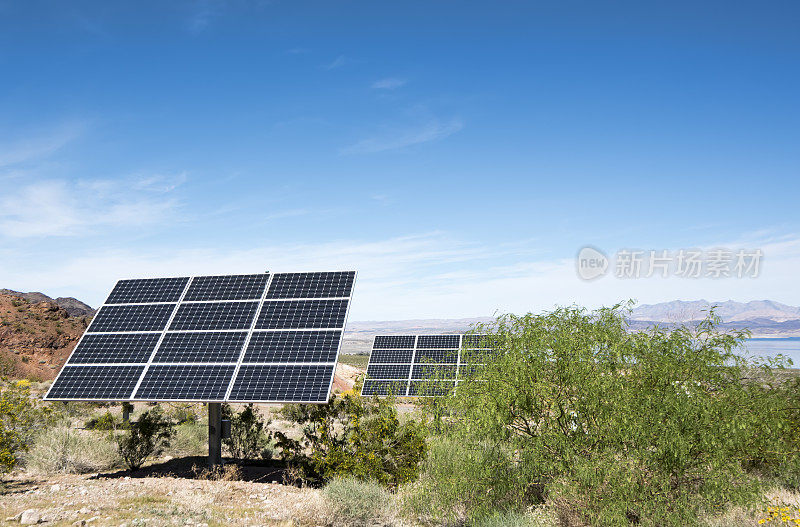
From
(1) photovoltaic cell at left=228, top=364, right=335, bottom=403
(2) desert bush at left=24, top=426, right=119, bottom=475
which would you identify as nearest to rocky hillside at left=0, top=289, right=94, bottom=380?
(2) desert bush at left=24, top=426, right=119, bottom=475

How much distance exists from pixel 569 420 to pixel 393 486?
6358mm

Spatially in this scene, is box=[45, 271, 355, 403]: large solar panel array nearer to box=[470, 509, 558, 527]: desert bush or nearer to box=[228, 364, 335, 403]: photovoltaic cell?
box=[228, 364, 335, 403]: photovoltaic cell

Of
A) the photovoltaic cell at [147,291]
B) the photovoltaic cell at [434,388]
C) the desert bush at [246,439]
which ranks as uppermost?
the photovoltaic cell at [147,291]

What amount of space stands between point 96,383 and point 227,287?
18.5ft

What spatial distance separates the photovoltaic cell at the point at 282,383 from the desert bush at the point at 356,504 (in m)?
2.57

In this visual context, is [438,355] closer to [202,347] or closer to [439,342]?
[439,342]

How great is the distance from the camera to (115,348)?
18.6 meters

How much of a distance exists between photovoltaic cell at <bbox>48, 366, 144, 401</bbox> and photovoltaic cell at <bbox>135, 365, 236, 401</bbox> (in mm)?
511

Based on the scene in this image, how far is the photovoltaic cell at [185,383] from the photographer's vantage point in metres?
16.0

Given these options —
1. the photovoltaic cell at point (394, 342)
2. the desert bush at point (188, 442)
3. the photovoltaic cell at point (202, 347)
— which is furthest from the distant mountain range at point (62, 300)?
the photovoltaic cell at point (202, 347)

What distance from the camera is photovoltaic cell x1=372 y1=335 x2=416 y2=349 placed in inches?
1487

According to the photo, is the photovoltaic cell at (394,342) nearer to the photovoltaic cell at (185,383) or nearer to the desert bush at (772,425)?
the photovoltaic cell at (185,383)

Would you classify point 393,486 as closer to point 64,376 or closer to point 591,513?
point 591,513

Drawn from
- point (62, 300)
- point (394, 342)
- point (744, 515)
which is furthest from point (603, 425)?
point (62, 300)
